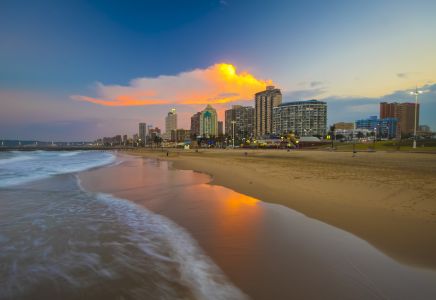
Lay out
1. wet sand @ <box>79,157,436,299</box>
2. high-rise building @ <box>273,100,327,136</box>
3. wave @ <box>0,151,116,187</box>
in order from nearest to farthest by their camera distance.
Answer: wet sand @ <box>79,157,436,299</box>
wave @ <box>0,151,116,187</box>
high-rise building @ <box>273,100,327,136</box>

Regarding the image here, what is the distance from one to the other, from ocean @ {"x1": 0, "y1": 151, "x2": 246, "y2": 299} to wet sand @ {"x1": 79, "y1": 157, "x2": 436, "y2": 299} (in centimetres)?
47

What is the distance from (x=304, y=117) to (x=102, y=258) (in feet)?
627

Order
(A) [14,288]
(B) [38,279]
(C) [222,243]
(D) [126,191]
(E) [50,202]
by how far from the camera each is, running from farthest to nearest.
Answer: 1. (D) [126,191]
2. (E) [50,202]
3. (C) [222,243]
4. (B) [38,279]
5. (A) [14,288]

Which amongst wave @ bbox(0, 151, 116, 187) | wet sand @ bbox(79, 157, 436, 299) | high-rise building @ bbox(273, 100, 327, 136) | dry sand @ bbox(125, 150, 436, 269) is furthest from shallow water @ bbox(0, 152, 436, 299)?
high-rise building @ bbox(273, 100, 327, 136)

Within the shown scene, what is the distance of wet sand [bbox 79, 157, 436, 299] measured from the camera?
12.1ft

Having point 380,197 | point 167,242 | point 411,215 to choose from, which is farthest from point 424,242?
point 167,242

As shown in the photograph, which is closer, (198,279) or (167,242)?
(198,279)

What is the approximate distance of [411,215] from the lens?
671 cm

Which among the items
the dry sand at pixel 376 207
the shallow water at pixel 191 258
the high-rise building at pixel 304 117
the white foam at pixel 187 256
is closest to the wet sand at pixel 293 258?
the shallow water at pixel 191 258

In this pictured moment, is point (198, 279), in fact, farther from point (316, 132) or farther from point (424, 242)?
point (316, 132)

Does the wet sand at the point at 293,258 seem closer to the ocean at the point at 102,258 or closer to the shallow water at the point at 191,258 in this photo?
the shallow water at the point at 191,258

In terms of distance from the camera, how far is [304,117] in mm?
182250

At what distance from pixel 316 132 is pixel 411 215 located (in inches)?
7431

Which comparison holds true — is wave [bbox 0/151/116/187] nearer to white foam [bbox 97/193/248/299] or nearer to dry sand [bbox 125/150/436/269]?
white foam [bbox 97/193/248/299]
